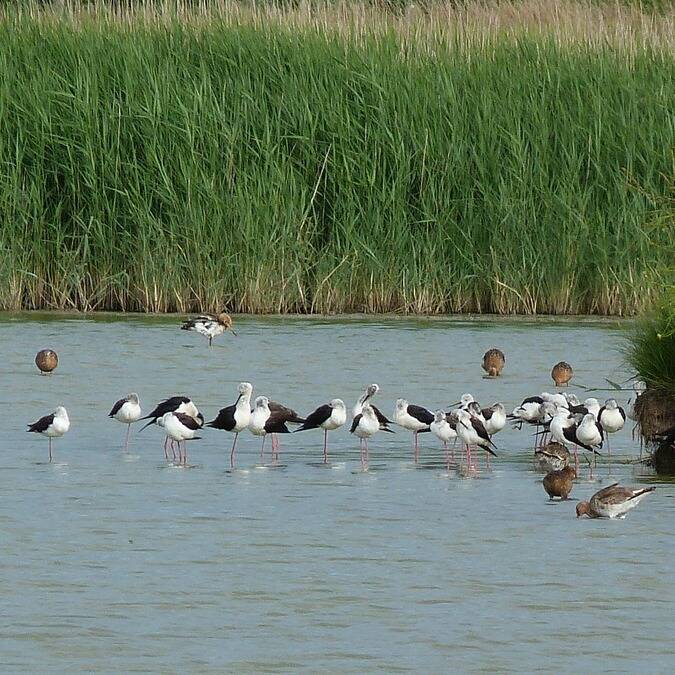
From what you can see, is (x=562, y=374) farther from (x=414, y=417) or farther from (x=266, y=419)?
(x=266, y=419)

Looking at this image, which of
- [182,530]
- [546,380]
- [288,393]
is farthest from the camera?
[546,380]

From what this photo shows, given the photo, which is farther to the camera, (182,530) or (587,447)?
(587,447)

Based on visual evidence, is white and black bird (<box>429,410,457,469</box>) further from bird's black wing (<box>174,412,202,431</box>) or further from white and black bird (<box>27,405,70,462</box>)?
white and black bird (<box>27,405,70,462</box>)

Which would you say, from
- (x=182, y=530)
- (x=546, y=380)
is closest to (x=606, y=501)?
(x=182, y=530)

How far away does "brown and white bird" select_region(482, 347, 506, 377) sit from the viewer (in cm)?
1475

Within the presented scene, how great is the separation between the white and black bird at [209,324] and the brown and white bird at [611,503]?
804 centimetres

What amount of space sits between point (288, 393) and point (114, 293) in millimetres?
5264

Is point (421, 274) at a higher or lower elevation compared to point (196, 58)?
lower

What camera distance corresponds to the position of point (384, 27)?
1941 cm

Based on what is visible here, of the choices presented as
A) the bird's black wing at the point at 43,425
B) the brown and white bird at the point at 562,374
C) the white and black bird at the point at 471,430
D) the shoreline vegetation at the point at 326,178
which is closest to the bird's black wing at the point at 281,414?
the white and black bird at the point at 471,430

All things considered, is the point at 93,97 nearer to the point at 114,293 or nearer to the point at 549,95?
the point at 114,293

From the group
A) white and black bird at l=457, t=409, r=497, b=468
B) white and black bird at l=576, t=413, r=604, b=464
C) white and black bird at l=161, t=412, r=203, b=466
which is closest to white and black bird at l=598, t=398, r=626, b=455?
white and black bird at l=576, t=413, r=604, b=464

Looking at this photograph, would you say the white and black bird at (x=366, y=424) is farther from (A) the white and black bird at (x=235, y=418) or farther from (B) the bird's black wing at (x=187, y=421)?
→ (B) the bird's black wing at (x=187, y=421)

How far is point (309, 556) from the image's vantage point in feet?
27.0
